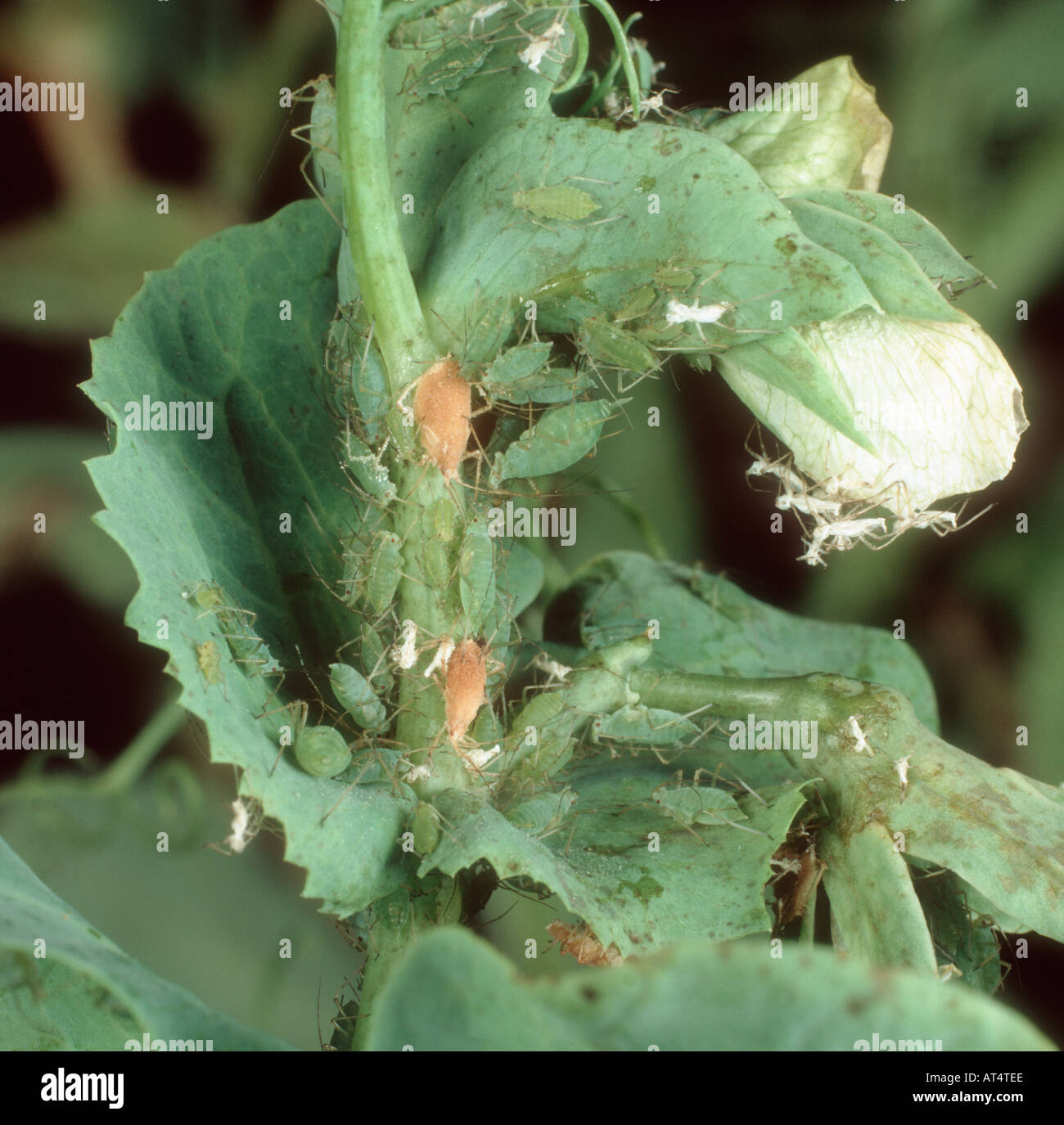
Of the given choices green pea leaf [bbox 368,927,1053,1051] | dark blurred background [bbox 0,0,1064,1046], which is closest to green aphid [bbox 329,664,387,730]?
green pea leaf [bbox 368,927,1053,1051]

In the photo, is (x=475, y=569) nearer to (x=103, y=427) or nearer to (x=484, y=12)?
(x=484, y=12)

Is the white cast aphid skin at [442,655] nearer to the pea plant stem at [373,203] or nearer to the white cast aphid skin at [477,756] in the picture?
the white cast aphid skin at [477,756]

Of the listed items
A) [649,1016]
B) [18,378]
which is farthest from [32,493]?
[649,1016]

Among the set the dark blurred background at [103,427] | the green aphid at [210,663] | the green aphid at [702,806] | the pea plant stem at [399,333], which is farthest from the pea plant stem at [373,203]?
the dark blurred background at [103,427]

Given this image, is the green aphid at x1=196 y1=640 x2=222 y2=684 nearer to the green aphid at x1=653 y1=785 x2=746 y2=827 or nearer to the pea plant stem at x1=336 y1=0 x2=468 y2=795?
the pea plant stem at x1=336 y1=0 x2=468 y2=795

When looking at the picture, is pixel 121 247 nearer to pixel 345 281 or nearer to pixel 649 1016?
pixel 345 281
